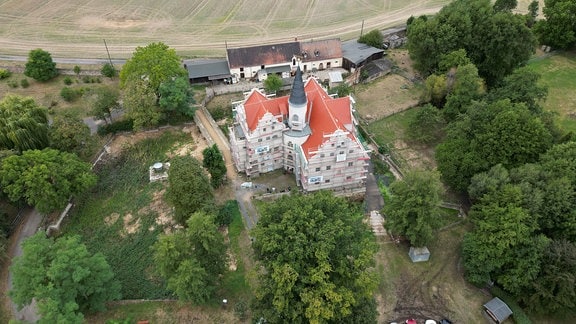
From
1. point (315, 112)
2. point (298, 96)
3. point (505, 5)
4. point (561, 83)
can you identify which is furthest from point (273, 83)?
point (505, 5)

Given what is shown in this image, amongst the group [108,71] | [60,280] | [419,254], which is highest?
[108,71]

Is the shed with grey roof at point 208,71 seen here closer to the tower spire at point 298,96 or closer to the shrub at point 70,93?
the shrub at point 70,93

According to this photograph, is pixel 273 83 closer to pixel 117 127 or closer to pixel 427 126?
pixel 427 126

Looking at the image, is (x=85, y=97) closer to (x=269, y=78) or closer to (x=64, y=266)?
(x=269, y=78)

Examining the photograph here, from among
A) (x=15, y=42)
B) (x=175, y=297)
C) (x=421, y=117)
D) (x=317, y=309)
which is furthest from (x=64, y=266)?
(x=15, y=42)

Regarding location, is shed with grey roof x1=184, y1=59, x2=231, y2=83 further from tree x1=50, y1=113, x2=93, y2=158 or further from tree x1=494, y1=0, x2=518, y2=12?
tree x1=494, y1=0, x2=518, y2=12

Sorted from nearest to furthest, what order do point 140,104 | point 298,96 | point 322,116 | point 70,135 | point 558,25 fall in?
point 298,96 < point 322,116 < point 70,135 < point 140,104 < point 558,25

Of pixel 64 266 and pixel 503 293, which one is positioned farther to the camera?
pixel 503 293
